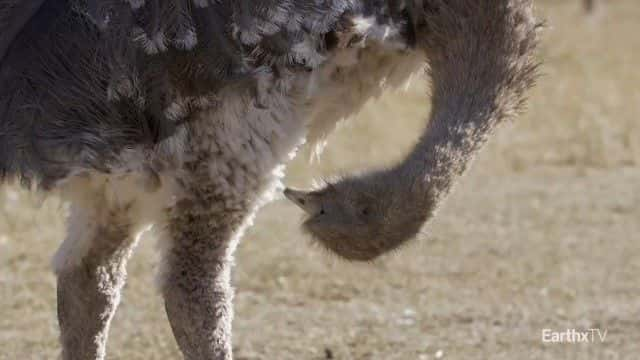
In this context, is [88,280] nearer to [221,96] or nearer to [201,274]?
[201,274]

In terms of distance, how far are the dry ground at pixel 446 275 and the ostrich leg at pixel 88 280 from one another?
2.01ft

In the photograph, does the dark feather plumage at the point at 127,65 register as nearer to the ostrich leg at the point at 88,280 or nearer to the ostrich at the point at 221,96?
the ostrich at the point at 221,96

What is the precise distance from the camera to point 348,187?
4715 mm

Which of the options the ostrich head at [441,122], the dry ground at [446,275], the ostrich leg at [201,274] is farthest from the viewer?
the dry ground at [446,275]

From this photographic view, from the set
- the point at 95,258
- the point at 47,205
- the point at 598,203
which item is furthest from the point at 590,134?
the point at 95,258

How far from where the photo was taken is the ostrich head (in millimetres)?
4695

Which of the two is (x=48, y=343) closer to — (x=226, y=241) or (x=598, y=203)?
(x=226, y=241)

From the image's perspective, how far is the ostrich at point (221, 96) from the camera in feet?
15.7

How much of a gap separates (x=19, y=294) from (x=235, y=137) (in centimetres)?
302

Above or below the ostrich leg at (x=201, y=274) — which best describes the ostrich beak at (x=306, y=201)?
above

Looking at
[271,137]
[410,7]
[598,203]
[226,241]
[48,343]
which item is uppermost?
[410,7]

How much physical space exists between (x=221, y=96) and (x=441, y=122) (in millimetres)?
679

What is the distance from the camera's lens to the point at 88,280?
541 cm

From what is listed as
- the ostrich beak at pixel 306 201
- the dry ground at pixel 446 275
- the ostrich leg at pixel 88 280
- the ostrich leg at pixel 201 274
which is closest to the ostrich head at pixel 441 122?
the ostrich beak at pixel 306 201
